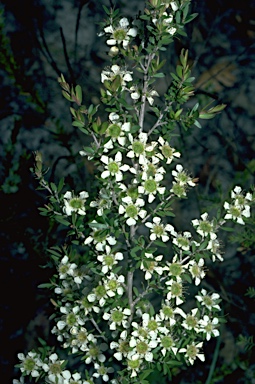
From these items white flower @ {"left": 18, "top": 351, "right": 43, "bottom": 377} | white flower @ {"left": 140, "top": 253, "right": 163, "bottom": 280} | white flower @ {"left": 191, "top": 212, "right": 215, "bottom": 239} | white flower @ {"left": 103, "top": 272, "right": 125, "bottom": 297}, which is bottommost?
white flower @ {"left": 18, "top": 351, "right": 43, "bottom": 377}

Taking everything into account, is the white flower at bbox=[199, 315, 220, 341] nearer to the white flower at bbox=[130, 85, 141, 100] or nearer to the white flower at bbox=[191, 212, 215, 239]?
the white flower at bbox=[191, 212, 215, 239]

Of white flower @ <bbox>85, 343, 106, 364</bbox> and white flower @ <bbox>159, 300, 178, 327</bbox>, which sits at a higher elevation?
white flower @ <bbox>159, 300, 178, 327</bbox>

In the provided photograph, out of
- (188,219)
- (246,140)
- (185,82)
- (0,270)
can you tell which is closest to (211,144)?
(246,140)

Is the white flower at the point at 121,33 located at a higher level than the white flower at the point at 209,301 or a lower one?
higher

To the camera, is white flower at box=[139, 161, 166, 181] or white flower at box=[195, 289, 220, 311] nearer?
white flower at box=[139, 161, 166, 181]

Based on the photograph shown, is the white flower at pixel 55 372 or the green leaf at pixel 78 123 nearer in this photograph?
the green leaf at pixel 78 123

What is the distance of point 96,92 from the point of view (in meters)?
1.60

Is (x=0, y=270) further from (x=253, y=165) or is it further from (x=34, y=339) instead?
(x=253, y=165)

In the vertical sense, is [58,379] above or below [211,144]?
above

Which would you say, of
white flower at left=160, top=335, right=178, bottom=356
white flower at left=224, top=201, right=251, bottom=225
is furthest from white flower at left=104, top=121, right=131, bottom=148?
white flower at left=160, top=335, right=178, bottom=356

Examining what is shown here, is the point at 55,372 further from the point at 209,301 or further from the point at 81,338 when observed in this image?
the point at 209,301

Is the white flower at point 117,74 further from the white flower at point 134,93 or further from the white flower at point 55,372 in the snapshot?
the white flower at point 55,372

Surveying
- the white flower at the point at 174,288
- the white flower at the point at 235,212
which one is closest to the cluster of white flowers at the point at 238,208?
the white flower at the point at 235,212

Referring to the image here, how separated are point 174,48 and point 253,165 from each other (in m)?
0.44
